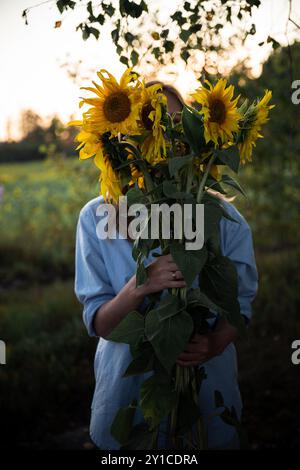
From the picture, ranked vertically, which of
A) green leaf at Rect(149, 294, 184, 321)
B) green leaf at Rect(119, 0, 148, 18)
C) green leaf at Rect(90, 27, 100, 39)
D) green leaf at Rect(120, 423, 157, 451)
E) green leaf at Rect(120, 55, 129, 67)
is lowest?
green leaf at Rect(120, 423, 157, 451)

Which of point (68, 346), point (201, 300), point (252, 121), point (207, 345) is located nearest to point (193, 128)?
point (252, 121)

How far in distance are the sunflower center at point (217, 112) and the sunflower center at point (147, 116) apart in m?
0.16

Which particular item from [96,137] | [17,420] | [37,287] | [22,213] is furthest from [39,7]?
[22,213]

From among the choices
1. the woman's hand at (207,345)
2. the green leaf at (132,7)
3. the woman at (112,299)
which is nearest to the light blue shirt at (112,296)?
the woman at (112,299)

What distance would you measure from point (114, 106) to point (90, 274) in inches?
28.6

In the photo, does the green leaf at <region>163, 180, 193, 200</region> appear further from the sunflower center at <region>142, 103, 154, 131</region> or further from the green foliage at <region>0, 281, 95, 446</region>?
the green foliage at <region>0, 281, 95, 446</region>

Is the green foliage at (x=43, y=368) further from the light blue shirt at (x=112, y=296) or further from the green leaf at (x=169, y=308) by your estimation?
the green leaf at (x=169, y=308)

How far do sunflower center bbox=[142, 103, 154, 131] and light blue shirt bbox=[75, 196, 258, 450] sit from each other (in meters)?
0.57

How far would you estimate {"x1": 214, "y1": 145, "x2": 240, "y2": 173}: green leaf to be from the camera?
1344 mm

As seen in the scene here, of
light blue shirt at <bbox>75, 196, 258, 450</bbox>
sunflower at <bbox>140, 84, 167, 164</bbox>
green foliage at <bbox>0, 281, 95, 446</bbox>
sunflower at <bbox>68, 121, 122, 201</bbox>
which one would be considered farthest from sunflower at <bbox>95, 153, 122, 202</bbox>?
green foliage at <bbox>0, 281, 95, 446</bbox>

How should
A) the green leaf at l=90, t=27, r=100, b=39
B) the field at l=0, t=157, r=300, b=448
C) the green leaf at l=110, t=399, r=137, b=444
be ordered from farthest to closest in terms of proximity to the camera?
1. the field at l=0, t=157, r=300, b=448
2. the green leaf at l=90, t=27, r=100, b=39
3. the green leaf at l=110, t=399, r=137, b=444

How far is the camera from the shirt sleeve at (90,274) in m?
1.89

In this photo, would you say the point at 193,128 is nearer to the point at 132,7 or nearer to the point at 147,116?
the point at 147,116
